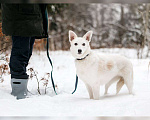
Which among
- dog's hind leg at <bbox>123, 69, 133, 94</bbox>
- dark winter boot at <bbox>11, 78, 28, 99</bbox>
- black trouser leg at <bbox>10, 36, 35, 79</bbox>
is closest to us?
black trouser leg at <bbox>10, 36, 35, 79</bbox>

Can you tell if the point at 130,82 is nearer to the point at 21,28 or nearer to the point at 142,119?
the point at 21,28

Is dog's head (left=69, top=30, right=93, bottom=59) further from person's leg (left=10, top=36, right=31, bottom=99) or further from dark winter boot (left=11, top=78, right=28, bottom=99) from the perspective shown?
dark winter boot (left=11, top=78, right=28, bottom=99)

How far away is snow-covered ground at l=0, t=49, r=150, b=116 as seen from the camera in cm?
182

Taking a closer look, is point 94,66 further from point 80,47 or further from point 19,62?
point 19,62

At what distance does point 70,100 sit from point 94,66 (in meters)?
0.61

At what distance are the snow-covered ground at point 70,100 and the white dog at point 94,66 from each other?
10.1 inches

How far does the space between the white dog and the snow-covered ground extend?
10.1 inches

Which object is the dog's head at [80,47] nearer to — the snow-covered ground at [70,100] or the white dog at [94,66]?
the white dog at [94,66]

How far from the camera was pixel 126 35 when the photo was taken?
1548 centimetres

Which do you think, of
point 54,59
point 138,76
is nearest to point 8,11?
point 138,76

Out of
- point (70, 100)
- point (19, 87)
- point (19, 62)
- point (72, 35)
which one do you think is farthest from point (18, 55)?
point (70, 100)

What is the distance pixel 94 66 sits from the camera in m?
2.70

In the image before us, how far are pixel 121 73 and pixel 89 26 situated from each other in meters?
16.1

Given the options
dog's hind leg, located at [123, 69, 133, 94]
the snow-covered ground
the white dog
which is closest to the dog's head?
the white dog
